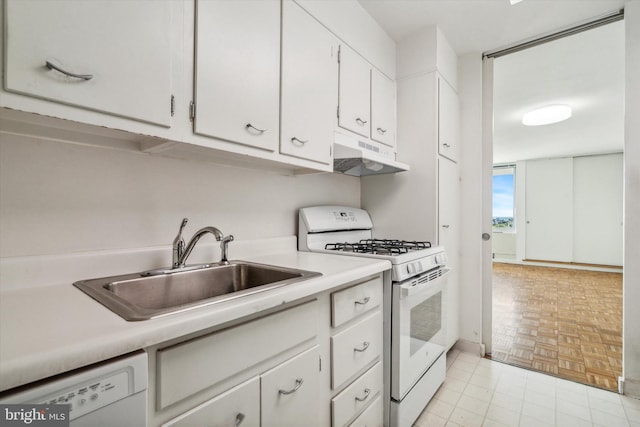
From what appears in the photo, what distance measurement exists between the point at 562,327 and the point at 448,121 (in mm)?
2418

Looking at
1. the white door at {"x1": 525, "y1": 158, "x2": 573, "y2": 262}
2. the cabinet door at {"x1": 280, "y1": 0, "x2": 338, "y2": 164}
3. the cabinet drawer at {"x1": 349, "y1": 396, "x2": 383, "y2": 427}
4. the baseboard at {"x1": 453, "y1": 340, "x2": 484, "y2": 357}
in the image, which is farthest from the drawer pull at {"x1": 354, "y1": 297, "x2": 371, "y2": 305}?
the white door at {"x1": 525, "y1": 158, "x2": 573, "y2": 262}

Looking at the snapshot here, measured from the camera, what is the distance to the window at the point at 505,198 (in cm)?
709

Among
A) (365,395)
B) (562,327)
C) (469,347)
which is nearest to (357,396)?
(365,395)

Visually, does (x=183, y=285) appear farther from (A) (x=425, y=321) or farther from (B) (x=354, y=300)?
(A) (x=425, y=321)

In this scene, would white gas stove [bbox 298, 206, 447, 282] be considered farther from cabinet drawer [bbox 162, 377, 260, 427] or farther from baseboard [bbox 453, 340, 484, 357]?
baseboard [bbox 453, 340, 484, 357]

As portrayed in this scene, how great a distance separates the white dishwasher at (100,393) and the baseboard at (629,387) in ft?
8.59

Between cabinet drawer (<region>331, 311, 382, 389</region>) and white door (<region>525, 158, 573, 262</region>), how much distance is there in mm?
7150

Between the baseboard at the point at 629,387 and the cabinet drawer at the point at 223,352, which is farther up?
the cabinet drawer at the point at 223,352

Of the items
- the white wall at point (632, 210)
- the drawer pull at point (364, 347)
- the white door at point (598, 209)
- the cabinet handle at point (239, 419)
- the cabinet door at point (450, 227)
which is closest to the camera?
the cabinet handle at point (239, 419)

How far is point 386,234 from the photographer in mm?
2188

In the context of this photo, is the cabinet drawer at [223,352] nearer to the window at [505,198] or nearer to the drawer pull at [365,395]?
the drawer pull at [365,395]

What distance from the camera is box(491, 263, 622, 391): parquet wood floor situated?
6.89ft

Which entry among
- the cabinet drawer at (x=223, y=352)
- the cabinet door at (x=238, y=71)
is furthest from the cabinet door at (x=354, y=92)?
the cabinet drawer at (x=223, y=352)

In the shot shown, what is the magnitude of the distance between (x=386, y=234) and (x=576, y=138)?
16.4ft
